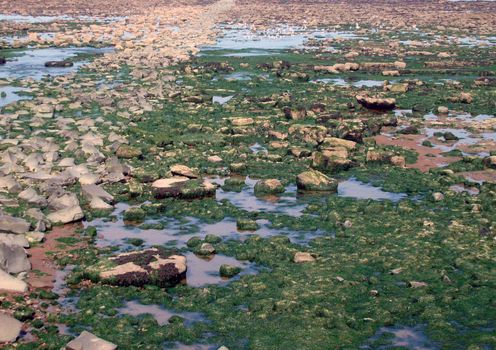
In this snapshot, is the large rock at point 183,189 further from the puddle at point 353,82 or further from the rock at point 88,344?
the puddle at point 353,82

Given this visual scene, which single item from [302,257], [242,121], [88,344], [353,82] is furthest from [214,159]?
[353,82]

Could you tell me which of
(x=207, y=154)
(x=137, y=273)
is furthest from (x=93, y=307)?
(x=207, y=154)

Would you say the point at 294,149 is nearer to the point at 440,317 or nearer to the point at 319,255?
the point at 319,255

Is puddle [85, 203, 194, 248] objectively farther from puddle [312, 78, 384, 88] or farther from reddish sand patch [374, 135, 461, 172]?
puddle [312, 78, 384, 88]

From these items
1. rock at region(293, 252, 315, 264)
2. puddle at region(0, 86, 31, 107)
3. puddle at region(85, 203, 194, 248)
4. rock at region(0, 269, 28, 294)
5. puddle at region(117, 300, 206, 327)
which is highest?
rock at region(0, 269, 28, 294)

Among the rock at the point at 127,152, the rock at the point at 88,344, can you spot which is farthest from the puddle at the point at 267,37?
the rock at the point at 88,344

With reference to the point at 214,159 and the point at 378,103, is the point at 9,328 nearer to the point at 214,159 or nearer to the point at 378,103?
the point at 214,159

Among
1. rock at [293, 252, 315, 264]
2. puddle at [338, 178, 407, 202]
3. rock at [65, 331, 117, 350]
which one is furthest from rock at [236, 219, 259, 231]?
rock at [65, 331, 117, 350]
